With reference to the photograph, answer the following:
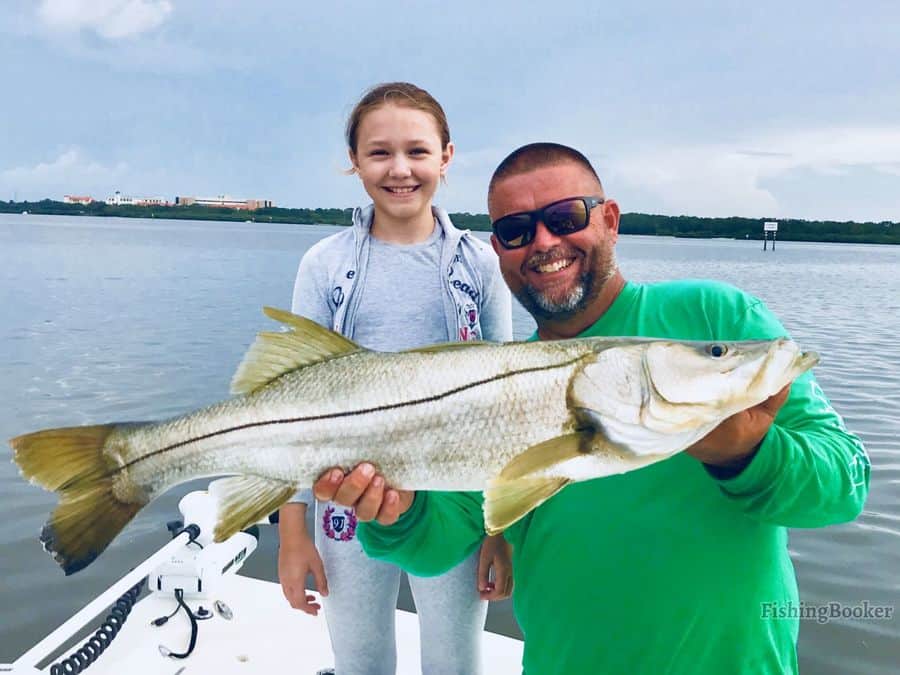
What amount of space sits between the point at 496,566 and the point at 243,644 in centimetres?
211

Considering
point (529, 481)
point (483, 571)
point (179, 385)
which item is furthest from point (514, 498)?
point (179, 385)

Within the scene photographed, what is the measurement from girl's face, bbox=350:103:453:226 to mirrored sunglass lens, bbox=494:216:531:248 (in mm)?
679

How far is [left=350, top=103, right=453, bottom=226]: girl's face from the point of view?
297 centimetres

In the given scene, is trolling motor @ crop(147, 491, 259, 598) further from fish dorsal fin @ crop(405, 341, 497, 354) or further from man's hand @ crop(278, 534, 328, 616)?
fish dorsal fin @ crop(405, 341, 497, 354)

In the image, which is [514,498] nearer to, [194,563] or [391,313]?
[391,313]

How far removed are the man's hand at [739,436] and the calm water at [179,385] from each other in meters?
4.59

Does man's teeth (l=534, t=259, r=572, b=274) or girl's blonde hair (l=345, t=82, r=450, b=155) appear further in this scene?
girl's blonde hair (l=345, t=82, r=450, b=155)

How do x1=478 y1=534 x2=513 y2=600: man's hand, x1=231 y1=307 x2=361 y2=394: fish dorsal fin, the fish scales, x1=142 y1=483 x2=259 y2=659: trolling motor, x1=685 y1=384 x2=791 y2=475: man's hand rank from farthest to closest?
x1=142 y1=483 x2=259 y2=659: trolling motor, x1=478 y1=534 x2=513 y2=600: man's hand, x1=231 y1=307 x2=361 y2=394: fish dorsal fin, the fish scales, x1=685 y1=384 x2=791 y2=475: man's hand

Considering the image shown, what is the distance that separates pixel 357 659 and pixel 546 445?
1758mm

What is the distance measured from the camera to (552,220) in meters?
2.43

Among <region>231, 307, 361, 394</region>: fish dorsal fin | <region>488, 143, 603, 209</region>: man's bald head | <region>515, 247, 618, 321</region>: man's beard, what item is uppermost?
<region>488, 143, 603, 209</region>: man's bald head

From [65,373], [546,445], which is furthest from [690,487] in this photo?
[65,373]

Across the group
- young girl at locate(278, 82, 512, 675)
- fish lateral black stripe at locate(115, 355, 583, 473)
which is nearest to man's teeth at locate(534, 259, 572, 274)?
fish lateral black stripe at locate(115, 355, 583, 473)

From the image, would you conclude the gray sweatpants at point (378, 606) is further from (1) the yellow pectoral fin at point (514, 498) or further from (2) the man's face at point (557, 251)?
(2) the man's face at point (557, 251)
